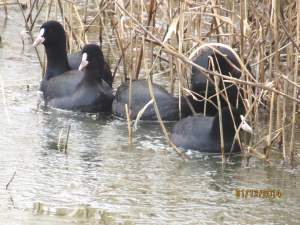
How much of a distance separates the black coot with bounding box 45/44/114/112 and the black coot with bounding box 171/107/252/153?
1201 mm

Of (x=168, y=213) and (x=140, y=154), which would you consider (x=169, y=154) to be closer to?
(x=140, y=154)

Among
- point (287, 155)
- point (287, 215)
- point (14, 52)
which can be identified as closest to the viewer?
point (287, 215)

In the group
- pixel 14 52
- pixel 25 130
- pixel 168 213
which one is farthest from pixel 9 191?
pixel 14 52

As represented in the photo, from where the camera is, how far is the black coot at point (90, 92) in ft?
18.5

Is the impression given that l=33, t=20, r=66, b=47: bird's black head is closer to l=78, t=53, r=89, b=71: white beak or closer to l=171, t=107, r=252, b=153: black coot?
l=78, t=53, r=89, b=71: white beak

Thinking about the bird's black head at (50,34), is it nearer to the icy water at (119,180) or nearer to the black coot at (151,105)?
the icy water at (119,180)

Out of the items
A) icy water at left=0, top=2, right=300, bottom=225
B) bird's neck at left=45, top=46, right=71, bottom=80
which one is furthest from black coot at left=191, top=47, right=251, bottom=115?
bird's neck at left=45, top=46, right=71, bottom=80

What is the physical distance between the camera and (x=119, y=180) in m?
3.91

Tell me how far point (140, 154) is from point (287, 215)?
1371 millimetres

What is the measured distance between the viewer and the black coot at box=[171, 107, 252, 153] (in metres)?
4.50

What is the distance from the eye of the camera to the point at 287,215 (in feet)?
11.3

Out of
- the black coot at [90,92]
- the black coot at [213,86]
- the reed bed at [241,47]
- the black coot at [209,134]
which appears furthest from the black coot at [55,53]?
the black coot at [209,134]

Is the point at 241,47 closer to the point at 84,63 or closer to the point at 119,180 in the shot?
the point at 119,180

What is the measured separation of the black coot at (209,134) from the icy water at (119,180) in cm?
9
